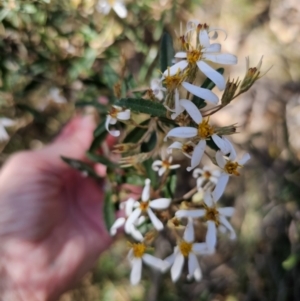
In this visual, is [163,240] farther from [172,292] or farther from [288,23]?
[288,23]

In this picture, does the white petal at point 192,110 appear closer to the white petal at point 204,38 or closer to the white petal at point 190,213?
the white petal at point 204,38

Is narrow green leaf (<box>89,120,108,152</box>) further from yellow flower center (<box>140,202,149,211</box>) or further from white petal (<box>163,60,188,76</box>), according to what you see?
white petal (<box>163,60,188,76</box>)

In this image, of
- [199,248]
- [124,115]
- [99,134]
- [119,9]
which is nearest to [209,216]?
[199,248]

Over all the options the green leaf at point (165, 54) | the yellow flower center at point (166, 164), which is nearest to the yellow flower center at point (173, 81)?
the green leaf at point (165, 54)

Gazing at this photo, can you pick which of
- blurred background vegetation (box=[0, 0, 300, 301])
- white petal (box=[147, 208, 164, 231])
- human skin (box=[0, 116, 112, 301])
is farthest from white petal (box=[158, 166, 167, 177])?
human skin (box=[0, 116, 112, 301])

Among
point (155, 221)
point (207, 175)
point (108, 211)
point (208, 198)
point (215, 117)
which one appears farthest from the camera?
point (215, 117)

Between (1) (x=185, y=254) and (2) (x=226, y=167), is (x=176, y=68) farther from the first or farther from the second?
(1) (x=185, y=254)

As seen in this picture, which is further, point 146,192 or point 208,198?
point 146,192
